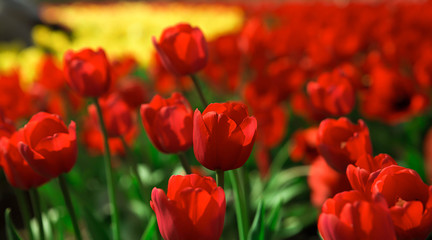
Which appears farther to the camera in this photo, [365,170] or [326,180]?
[326,180]

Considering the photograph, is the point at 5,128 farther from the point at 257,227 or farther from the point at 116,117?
the point at 257,227

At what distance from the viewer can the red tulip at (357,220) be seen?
542 mm

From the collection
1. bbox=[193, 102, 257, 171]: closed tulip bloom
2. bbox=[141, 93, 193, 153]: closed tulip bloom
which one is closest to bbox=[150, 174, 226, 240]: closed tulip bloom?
bbox=[193, 102, 257, 171]: closed tulip bloom

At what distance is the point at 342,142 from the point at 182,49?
15.3 inches

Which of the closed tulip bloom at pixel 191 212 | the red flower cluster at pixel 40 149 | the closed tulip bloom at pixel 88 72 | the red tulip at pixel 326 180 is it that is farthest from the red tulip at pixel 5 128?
the red tulip at pixel 326 180

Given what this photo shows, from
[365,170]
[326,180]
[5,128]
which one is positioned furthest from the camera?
[326,180]

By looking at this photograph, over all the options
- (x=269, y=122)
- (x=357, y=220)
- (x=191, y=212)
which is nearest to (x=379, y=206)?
(x=357, y=220)

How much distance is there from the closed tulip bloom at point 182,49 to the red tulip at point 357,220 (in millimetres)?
550

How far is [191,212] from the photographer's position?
2.06 ft

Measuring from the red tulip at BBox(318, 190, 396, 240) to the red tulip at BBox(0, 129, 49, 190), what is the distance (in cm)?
53

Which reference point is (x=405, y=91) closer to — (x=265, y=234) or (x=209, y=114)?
(x=265, y=234)

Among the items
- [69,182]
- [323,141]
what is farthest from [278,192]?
[323,141]

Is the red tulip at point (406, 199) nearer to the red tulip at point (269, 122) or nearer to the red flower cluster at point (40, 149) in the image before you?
the red flower cluster at point (40, 149)

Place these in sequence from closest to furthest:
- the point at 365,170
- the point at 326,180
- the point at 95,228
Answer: the point at 365,170 → the point at 95,228 → the point at 326,180
